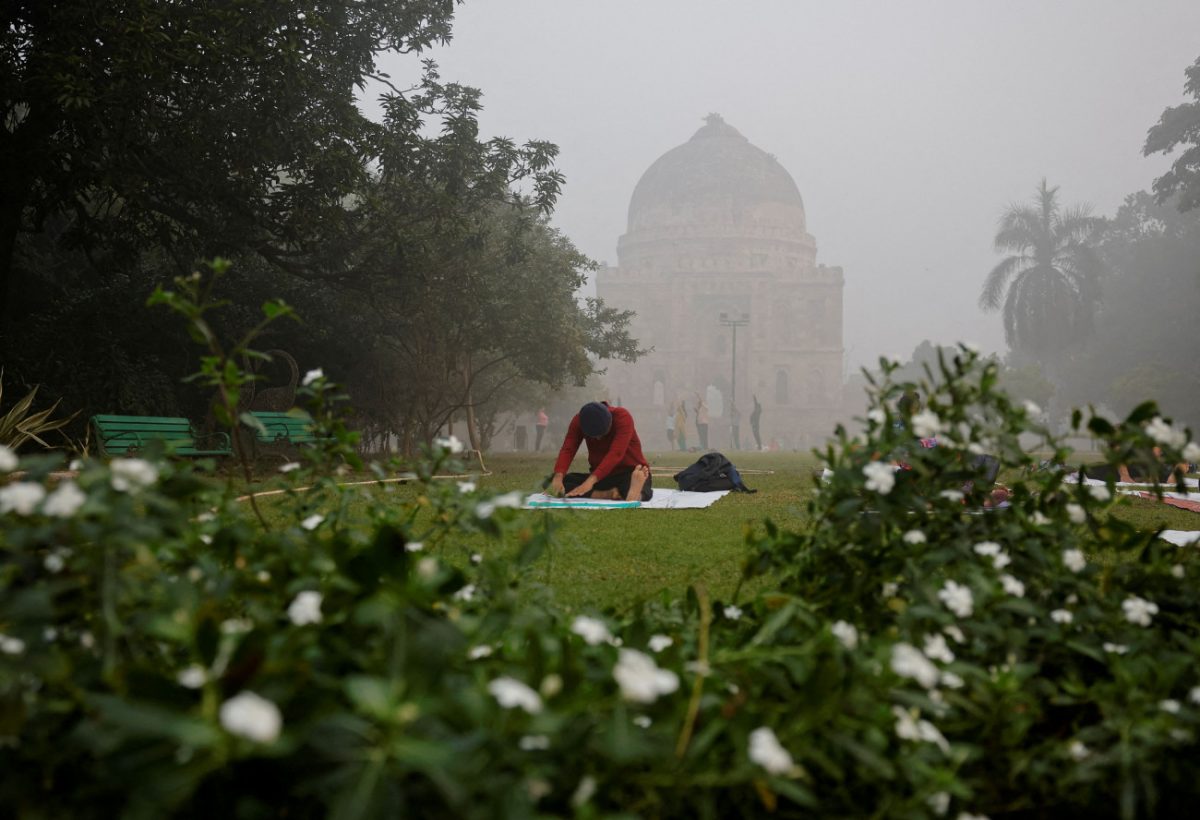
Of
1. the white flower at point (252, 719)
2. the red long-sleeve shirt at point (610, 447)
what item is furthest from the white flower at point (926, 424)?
the red long-sleeve shirt at point (610, 447)

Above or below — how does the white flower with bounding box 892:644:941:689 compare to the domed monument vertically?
below

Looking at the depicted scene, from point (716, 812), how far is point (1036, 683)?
0.61 metres

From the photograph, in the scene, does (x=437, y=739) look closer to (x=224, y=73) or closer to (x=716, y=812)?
(x=716, y=812)

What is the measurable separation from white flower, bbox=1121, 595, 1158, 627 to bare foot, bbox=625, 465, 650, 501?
6635mm

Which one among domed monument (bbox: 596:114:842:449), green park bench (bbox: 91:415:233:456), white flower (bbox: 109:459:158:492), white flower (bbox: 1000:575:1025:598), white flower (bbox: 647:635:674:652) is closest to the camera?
white flower (bbox: 109:459:158:492)

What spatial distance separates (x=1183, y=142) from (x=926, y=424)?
36.8 metres

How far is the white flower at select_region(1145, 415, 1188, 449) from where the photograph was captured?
61.2 inches

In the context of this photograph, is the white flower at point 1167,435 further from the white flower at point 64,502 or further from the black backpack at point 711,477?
the black backpack at point 711,477

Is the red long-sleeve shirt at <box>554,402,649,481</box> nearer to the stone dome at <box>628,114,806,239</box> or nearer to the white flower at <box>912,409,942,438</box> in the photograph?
the white flower at <box>912,409,942,438</box>

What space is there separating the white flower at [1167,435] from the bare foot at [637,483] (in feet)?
21.9

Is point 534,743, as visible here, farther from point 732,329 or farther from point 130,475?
point 732,329

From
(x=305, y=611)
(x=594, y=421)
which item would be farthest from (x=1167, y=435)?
(x=594, y=421)

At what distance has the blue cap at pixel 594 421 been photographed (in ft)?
26.2

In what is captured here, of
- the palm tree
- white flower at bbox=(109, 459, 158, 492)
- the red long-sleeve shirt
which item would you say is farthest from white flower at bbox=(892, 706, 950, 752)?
the palm tree
